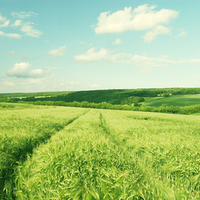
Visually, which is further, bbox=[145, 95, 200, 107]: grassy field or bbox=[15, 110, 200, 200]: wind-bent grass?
bbox=[145, 95, 200, 107]: grassy field

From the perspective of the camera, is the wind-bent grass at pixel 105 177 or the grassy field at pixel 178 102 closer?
the wind-bent grass at pixel 105 177

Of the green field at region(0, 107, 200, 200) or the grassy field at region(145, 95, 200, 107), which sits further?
the grassy field at region(145, 95, 200, 107)

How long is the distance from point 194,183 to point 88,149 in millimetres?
2658

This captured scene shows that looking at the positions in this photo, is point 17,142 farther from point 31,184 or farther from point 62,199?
point 62,199

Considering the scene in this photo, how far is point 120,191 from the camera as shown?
2389 mm

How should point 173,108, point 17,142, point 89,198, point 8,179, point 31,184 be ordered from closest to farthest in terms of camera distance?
1. point 89,198
2. point 31,184
3. point 8,179
4. point 17,142
5. point 173,108

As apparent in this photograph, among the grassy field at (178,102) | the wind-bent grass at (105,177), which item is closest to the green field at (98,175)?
the wind-bent grass at (105,177)

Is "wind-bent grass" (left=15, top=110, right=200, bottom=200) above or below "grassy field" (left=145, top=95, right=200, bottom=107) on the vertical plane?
above

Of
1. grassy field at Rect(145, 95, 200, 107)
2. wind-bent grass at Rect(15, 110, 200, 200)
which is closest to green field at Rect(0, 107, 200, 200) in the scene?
wind-bent grass at Rect(15, 110, 200, 200)

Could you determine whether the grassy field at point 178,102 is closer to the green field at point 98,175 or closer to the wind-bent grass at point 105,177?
the green field at point 98,175

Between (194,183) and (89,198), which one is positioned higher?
(89,198)

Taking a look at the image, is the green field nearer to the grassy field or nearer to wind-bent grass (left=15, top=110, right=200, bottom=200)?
wind-bent grass (left=15, top=110, right=200, bottom=200)

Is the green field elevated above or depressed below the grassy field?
above

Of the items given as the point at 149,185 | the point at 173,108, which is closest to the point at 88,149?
the point at 149,185
